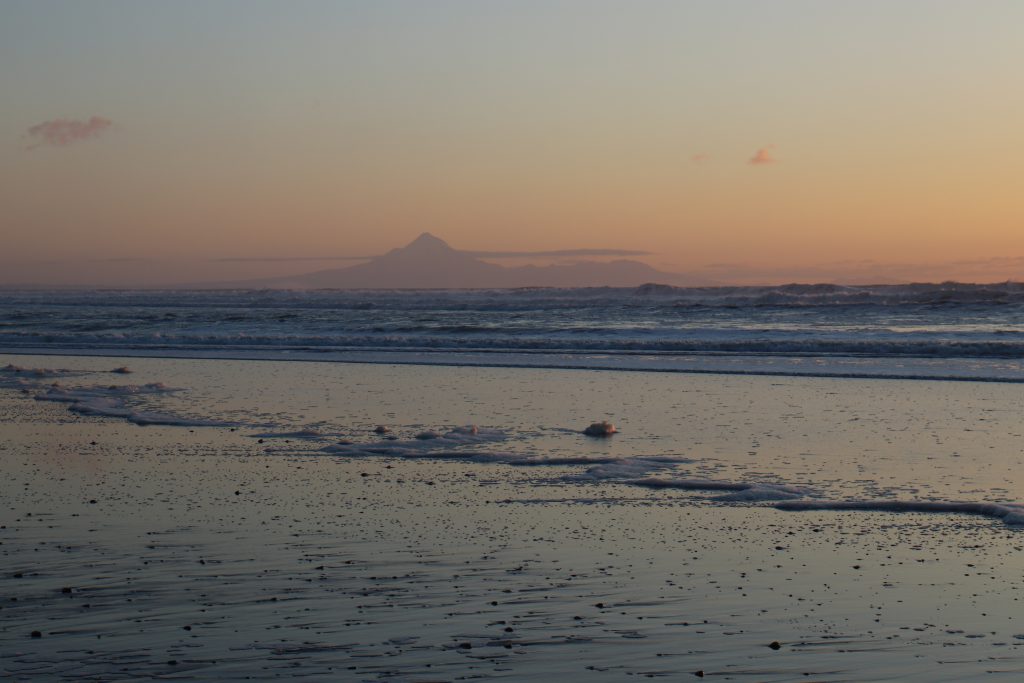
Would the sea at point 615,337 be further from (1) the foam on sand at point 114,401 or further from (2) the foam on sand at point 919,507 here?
(2) the foam on sand at point 919,507

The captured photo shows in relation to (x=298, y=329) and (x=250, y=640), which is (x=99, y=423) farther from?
(x=298, y=329)

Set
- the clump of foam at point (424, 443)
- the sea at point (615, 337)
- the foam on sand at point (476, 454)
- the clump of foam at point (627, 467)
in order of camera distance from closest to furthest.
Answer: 1. the clump of foam at point (627, 467)
2. the foam on sand at point (476, 454)
3. the clump of foam at point (424, 443)
4. the sea at point (615, 337)

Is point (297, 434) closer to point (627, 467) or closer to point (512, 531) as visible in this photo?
point (627, 467)

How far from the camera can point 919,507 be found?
9492mm

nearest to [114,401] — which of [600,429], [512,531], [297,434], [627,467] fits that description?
[297,434]

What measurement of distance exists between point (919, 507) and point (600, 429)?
5086 mm

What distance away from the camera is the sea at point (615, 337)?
88.9 ft

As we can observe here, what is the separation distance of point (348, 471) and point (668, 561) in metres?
4.75

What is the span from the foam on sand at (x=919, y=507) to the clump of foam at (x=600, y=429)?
A: 4.36 metres

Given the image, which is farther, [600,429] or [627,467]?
[600,429]

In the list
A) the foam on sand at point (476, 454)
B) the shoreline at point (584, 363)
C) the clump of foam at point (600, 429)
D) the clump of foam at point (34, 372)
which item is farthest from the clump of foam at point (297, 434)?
the clump of foam at point (34, 372)

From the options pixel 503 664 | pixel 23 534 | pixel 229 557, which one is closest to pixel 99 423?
pixel 23 534

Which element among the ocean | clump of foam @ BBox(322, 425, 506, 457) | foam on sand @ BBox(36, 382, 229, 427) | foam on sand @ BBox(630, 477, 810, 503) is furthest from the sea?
foam on sand @ BBox(630, 477, 810, 503)

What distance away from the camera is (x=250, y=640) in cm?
606
